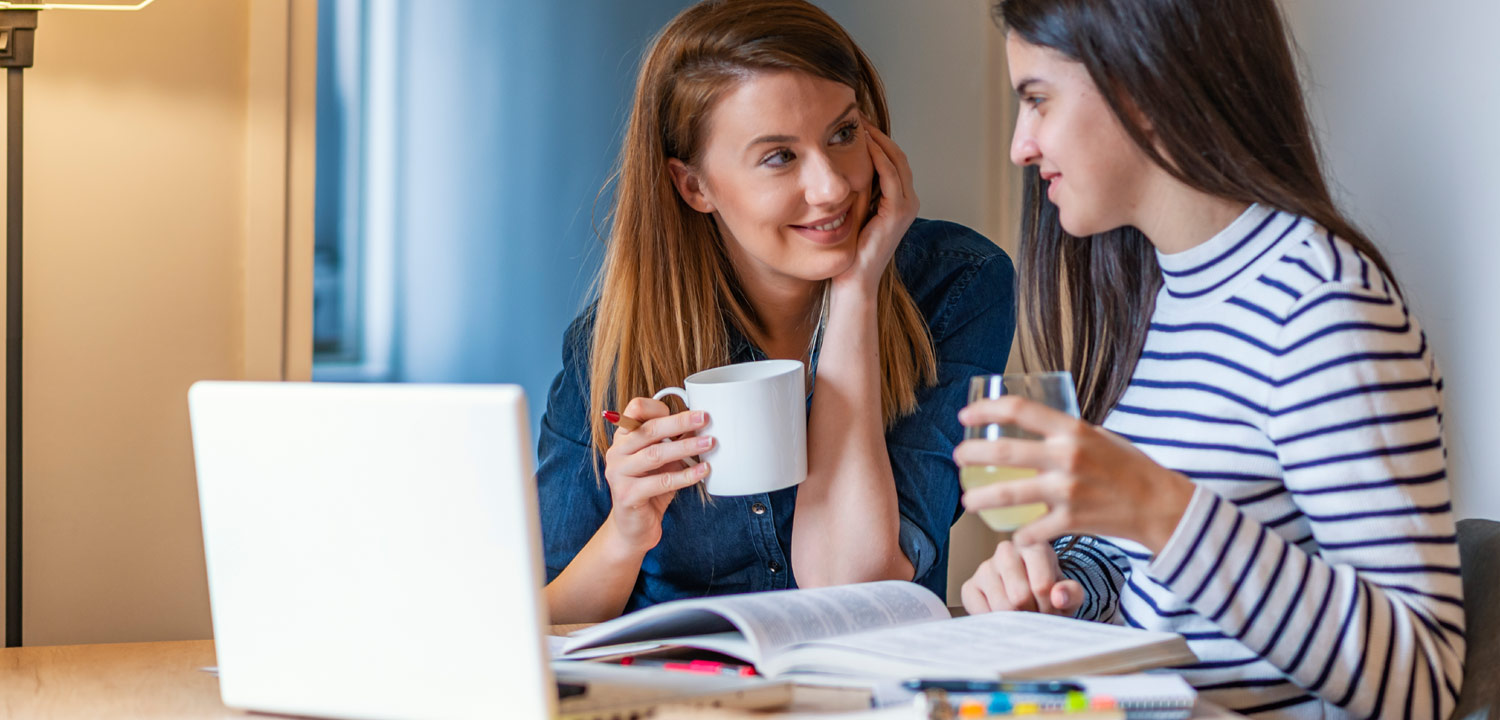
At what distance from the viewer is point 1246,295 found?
0.92 meters

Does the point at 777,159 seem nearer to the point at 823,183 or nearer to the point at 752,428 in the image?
the point at 823,183

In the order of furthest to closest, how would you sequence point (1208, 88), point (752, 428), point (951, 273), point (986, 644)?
1. point (951, 273)
2. point (752, 428)
3. point (1208, 88)
4. point (986, 644)

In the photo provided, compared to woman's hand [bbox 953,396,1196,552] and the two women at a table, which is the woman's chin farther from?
woman's hand [bbox 953,396,1196,552]

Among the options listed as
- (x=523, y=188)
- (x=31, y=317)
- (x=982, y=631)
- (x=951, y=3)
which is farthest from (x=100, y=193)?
(x=951, y=3)

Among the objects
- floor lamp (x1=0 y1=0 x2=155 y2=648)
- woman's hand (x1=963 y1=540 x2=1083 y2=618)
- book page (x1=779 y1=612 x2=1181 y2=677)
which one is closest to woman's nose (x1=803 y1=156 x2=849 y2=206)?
woman's hand (x1=963 y1=540 x2=1083 y2=618)

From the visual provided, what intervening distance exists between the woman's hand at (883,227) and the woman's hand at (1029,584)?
1.52ft

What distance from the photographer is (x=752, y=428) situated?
1.14 meters

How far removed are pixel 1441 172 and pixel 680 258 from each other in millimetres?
884

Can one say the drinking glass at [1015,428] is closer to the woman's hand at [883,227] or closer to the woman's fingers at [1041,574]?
the woman's fingers at [1041,574]

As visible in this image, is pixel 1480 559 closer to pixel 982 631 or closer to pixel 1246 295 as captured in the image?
pixel 1246 295

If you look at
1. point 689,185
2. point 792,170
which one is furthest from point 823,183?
point 689,185

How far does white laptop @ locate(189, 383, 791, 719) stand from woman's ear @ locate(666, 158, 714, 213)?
0.84 m

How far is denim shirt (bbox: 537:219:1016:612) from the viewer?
1451mm

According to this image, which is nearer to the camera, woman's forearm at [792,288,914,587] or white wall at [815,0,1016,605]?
woman's forearm at [792,288,914,587]
